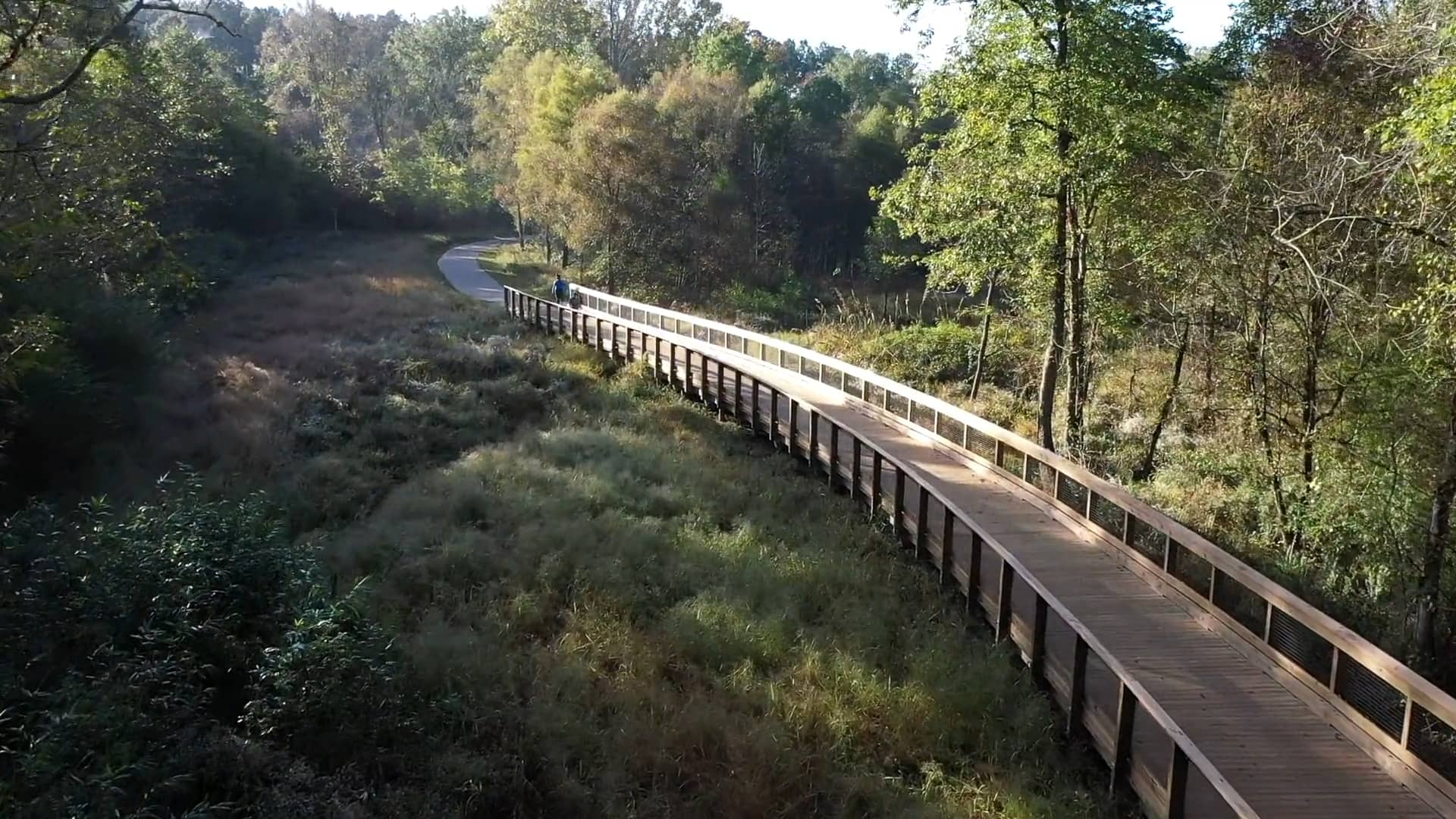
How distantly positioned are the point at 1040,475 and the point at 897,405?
454cm

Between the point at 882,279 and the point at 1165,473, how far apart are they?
1153 inches

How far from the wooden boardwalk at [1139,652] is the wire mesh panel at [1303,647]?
0.04 metres

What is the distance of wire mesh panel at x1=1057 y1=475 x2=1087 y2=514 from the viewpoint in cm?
1102

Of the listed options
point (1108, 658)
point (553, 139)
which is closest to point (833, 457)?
point (1108, 658)

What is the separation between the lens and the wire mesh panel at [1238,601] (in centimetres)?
829

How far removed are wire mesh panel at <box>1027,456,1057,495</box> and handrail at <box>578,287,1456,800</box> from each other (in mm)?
18

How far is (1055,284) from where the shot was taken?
1554 cm

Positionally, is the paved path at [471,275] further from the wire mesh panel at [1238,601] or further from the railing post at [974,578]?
the wire mesh panel at [1238,601]

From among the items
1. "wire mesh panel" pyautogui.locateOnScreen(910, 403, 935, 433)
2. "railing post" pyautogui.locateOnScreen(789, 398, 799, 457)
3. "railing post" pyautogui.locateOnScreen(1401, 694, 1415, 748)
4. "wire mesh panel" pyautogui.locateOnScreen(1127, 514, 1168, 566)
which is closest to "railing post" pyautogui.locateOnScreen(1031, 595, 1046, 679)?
"wire mesh panel" pyautogui.locateOnScreen(1127, 514, 1168, 566)

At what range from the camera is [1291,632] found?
7488 millimetres

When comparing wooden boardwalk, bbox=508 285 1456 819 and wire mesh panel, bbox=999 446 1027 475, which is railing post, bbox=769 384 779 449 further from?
wire mesh panel, bbox=999 446 1027 475

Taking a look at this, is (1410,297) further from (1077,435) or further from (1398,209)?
(1077,435)

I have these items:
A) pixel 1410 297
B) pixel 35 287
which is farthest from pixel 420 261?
pixel 1410 297

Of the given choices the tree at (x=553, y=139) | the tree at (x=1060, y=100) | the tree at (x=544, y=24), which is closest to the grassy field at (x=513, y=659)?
the tree at (x=1060, y=100)
